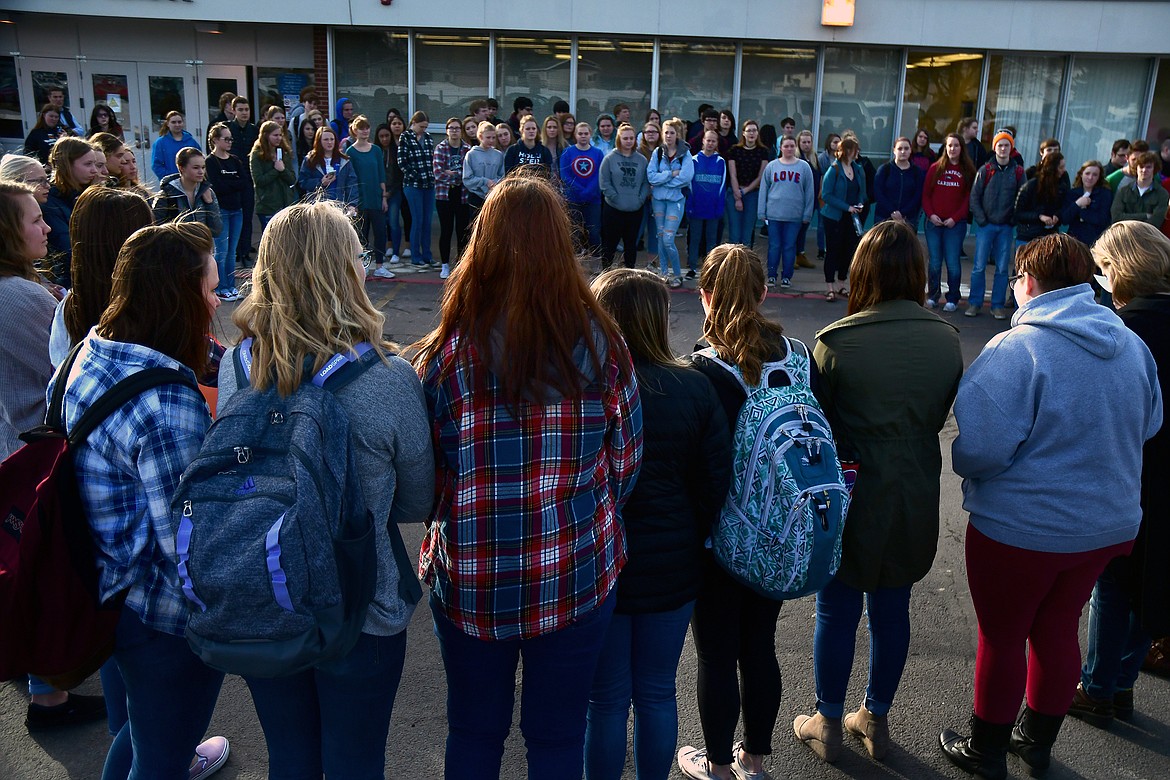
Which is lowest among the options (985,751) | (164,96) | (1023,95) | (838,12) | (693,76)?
(985,751)

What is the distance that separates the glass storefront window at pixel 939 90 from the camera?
15625 millimetres

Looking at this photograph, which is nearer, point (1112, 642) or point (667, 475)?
point (667, 475)

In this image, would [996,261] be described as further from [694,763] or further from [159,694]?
[159,694]

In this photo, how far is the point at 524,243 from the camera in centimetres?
222

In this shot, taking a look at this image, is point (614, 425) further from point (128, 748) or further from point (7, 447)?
point (7, 447)

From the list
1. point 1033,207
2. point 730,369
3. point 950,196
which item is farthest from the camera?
point 950,196

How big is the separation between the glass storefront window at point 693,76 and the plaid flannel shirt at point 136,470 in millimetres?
14409

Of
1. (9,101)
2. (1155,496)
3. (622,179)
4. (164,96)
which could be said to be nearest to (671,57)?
(622,179)

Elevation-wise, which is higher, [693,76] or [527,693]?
[693,76]

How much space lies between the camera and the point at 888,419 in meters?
3.04

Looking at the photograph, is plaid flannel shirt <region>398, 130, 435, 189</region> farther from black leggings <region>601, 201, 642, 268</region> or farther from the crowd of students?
the crowd of students

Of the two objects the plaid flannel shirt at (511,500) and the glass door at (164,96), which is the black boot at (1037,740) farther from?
the glass door at (164,96)

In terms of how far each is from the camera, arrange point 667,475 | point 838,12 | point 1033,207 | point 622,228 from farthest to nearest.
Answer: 1. point 838,12
2. point 622,228
3. point 1033,207
4. point 667,475

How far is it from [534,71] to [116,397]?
48.0ft
